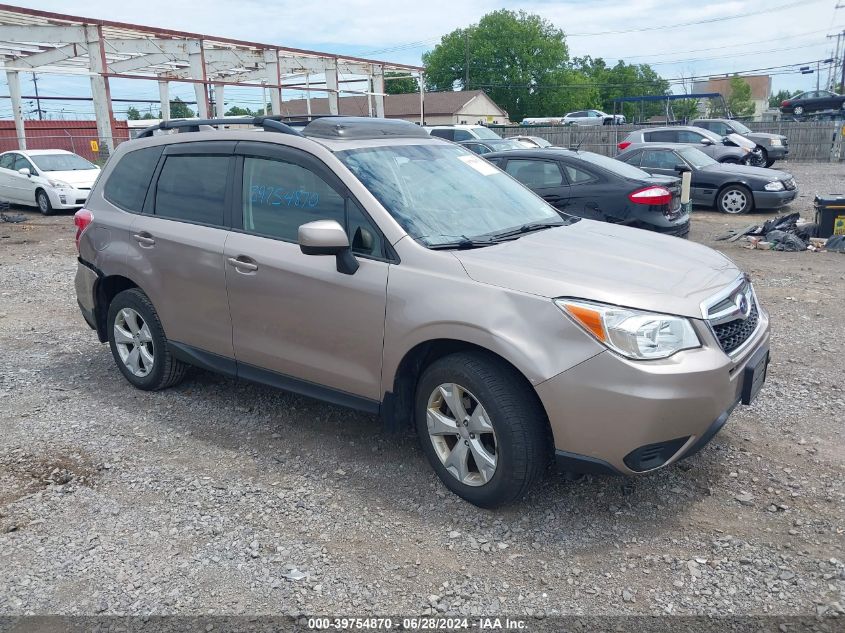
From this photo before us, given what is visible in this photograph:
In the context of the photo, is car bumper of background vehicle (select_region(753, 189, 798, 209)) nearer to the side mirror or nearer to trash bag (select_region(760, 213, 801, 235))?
trash bag (select_region(760, 213, 801, 235))

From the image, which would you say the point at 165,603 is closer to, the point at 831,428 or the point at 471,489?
the point at 471,489

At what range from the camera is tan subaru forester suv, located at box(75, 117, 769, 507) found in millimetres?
3203

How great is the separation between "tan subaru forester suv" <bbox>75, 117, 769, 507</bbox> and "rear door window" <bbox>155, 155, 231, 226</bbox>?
0.05 ft

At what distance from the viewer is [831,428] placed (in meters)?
4.50

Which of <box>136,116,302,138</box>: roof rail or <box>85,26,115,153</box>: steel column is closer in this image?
<box>136,116,302,138</box>: roof rail

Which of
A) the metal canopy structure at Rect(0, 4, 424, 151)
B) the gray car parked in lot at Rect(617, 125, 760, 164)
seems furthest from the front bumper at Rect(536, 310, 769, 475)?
the metal canopy structure at Rect(0, 4, 424, 151)

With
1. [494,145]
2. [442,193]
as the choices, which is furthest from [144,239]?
[494,145]

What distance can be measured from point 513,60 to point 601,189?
8108 centimetres

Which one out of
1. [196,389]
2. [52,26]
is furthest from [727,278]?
[52,26]

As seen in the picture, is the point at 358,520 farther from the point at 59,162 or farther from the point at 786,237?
the point at 59,162

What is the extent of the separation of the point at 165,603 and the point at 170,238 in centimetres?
250

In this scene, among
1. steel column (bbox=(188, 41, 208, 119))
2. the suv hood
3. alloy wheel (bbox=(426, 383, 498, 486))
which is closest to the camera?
the suv hood

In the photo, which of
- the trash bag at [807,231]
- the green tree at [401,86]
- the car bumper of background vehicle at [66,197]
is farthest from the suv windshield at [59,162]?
the green tree at [401,86]

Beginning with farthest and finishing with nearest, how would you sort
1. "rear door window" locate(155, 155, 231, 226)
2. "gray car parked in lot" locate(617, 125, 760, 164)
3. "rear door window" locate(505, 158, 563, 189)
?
1. "gray car parked in lot" locate(617, 125, 760, 164)
2. "rear door window" locate(505, 158, 563, 189)
3. "rear door window" locate(155, 155, 231, 226)
